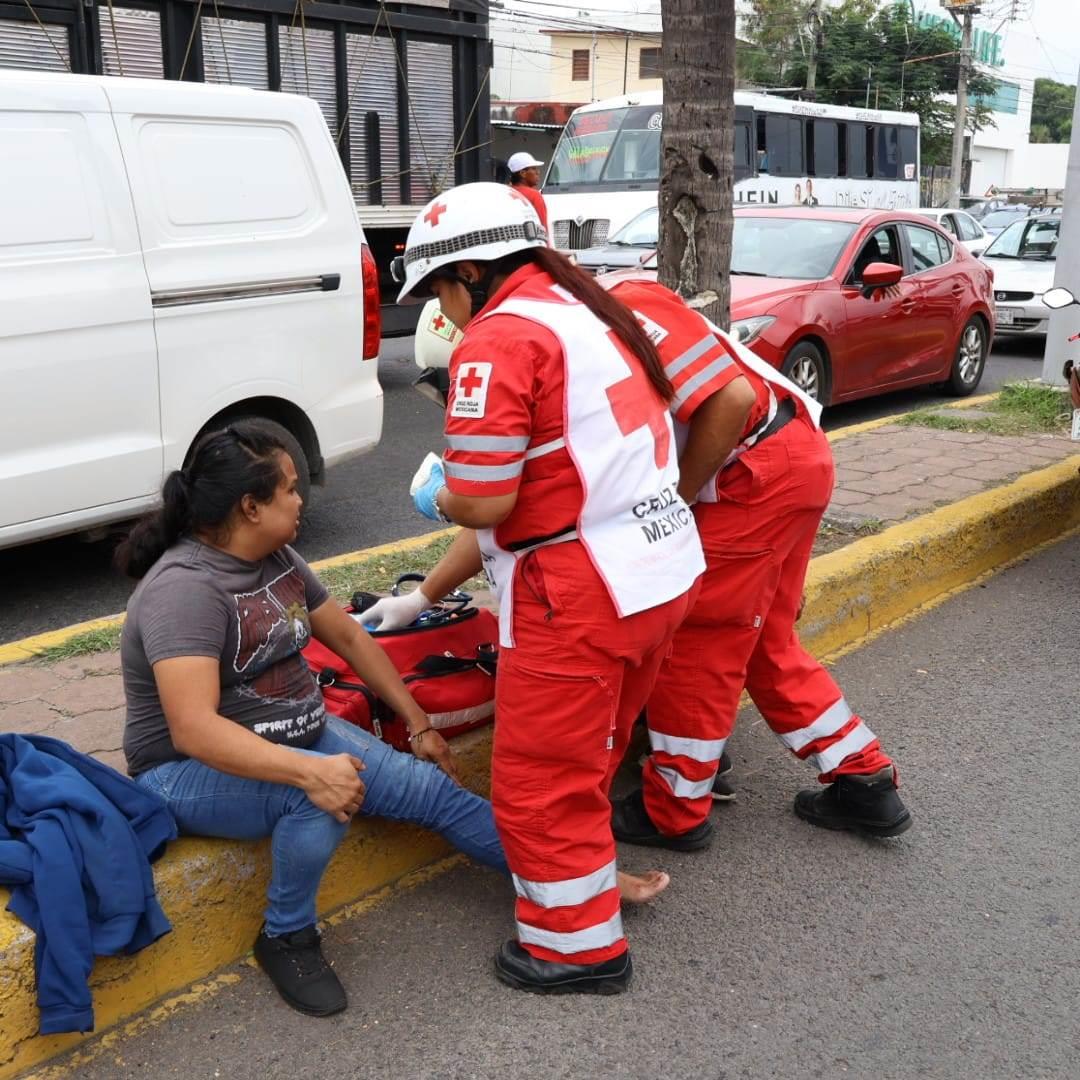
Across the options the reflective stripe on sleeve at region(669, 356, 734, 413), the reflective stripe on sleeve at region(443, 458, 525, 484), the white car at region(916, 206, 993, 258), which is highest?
the reflective stripe on sleeve at region(669, 356, 734, 413)

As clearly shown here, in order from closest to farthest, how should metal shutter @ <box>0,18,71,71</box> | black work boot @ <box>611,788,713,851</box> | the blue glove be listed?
the blue glove, black work boot @ <box>611,788,713,851</box>, metal shutter @ <box>0,18,71,71</box>

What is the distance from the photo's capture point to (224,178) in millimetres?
5387

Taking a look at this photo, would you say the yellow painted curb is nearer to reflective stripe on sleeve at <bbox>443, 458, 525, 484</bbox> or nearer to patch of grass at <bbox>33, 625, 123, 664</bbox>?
patch of grass at <bbox>33, 625, 123, 664</bbox>

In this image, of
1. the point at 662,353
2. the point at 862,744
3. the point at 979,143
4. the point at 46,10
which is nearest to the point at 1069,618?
the point at 862,744

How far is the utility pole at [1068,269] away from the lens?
9.02 m

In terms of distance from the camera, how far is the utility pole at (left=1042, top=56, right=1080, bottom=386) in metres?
9.02

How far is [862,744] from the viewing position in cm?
348

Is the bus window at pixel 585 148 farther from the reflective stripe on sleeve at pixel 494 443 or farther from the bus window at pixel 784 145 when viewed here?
the reflective stripe on sleeve at pixel 494 443

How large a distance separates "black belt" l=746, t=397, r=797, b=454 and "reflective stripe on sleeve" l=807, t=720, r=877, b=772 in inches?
33.7

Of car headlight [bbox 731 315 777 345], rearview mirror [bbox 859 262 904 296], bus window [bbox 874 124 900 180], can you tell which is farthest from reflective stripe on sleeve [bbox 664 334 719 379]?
bus window [bbox 874 124 900 180]

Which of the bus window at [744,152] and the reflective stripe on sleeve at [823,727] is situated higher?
the bus window at [744,152]

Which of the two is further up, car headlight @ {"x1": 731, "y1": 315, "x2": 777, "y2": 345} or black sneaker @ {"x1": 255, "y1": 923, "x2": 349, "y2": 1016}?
car headlight @ {"x1": 731, "y1": 315, "x2": 777, "y2": 345}

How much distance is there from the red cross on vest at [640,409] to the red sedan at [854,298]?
555cm

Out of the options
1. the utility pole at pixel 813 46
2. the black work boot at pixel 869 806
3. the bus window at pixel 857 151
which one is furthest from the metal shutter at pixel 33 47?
the utility pole at pixel 813 46
